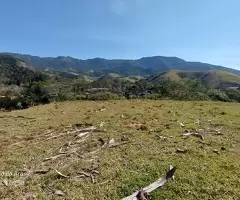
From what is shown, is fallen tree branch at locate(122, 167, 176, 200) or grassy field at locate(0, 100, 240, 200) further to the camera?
grassy field at locate(0, 100, 240, 200)

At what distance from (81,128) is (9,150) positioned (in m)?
3.76

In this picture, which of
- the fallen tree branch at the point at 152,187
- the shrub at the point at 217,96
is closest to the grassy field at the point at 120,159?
the fallen tree branch at the point at 152,187

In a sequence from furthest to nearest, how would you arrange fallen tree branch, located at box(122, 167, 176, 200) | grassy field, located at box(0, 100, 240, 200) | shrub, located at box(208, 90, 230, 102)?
shrub, located at box(208, 90, 230, 102), grassy field, located at box(0, 100, 240, 200), fallen tree branch, located at box(122, 167, 176, 200)

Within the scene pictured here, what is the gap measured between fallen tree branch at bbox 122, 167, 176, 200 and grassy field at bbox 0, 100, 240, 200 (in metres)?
0.15

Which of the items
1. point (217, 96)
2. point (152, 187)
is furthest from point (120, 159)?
point (217, 96)

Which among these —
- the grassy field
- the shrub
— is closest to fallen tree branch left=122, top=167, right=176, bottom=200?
the grassy field

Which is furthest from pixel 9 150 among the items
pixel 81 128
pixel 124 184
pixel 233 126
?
pixel 233 126

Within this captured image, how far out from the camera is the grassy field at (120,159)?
6.55 m

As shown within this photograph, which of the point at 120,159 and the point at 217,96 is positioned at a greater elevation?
the point at 120,159

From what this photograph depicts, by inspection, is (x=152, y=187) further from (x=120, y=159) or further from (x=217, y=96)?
(x=217, y=96)

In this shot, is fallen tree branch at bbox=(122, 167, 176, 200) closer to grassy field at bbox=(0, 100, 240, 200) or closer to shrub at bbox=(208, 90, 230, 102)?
grassy field at bbox=(0, 100, 240, 200)

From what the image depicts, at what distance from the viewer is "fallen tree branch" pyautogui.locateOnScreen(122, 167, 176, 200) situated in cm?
611

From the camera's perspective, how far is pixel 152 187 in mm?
6523

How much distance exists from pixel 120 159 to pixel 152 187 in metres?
2.10
